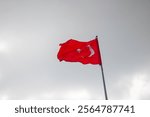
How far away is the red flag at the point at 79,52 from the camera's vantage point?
835 inches

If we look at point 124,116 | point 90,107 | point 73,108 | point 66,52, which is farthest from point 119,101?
point 66,52

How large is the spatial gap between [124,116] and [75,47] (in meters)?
9.18

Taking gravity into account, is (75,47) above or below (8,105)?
above

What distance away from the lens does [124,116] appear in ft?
45.7

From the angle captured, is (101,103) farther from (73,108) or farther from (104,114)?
→ (73,108)

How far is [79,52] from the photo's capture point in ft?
70.8

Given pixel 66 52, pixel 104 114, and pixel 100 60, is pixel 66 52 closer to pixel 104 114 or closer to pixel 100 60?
pixel 100 60

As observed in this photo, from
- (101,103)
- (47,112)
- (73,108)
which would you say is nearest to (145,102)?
(101,103)

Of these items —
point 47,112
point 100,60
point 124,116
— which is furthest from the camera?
point 100,60

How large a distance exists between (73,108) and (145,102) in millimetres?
4385

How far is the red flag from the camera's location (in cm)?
2122

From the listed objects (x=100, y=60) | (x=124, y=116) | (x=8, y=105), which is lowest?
(x=124, y=116)

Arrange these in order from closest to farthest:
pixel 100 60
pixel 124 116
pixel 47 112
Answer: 1. pixel 47 112
2. pixel 124 116
3. pixel 100 60

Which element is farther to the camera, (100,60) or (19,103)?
(100,60)
